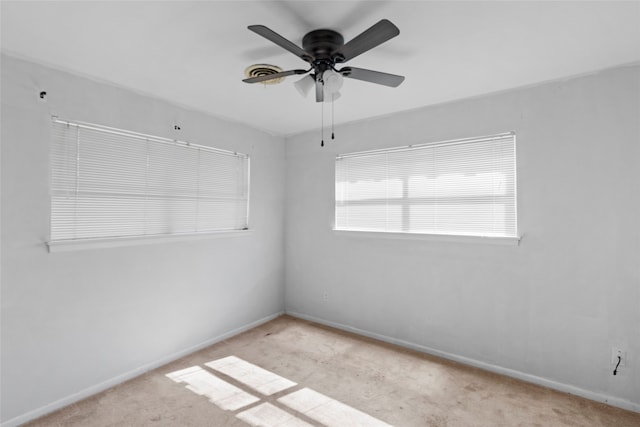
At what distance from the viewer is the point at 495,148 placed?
2.93m

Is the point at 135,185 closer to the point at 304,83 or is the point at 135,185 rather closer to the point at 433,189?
the point at 304,83

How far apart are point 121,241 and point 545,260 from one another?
3.60 metres

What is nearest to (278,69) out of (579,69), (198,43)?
(198,43)

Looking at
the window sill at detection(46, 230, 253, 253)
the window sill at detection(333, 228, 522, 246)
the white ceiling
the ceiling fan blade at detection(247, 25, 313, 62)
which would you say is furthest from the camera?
the window sill at detection(333, 228, 522, 246)

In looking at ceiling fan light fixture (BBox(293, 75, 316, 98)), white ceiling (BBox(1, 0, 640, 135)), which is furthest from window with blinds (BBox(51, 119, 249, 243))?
ceiling fan light fixture (BBox(293, 75, 316, 98))

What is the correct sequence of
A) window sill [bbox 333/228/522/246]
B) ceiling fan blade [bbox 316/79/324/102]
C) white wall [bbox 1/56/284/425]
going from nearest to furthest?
ceiling fan blade [bbox 316/79/324/102], white wall [bbox 1/56/284/425], window sill [bbox 333/228/522/246]

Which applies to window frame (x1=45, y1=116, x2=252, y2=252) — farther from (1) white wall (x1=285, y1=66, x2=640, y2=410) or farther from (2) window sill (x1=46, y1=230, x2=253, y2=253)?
(1) white wall (x1=285, y1=66, x2=640, y2=410)

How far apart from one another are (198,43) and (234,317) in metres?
2.87

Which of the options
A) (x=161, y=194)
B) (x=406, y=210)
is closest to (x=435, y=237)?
(x=406, y=210)

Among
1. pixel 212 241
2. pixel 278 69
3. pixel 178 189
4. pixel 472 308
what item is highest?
pixel 278 69

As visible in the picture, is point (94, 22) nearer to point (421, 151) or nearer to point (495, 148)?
point (421, 151)

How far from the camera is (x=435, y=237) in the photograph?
10.4 feet

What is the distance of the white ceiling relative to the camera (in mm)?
1707

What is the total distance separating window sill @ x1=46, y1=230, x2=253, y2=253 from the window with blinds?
0.05 m
